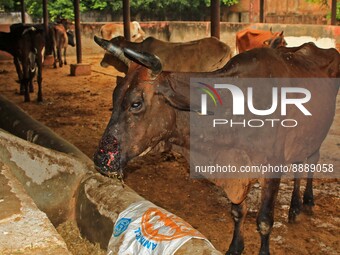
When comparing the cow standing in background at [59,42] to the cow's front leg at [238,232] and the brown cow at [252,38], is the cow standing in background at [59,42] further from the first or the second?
the cow's front leg at [238,232]

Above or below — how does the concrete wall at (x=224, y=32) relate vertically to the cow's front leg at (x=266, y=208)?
above

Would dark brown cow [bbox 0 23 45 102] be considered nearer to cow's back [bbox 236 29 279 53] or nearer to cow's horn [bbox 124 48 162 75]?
cow's back [bbox 236 29 279 53]

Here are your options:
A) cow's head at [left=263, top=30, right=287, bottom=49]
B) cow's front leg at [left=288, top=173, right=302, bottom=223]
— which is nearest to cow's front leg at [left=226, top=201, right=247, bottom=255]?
cow's front leg at [left=288, top=173, right=302, bottom=223]

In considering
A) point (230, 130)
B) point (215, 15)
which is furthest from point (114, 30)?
point (230, 130)

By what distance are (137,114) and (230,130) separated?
0.86 m

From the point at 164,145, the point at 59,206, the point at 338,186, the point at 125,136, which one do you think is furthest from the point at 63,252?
the point at 338,186

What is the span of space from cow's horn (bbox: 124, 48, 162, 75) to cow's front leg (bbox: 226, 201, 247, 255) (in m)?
1.64

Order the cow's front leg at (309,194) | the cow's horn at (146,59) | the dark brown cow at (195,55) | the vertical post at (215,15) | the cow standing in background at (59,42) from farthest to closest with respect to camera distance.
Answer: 1. the cow standing in background at (59,42)
2. the vertical post at (215,15)
3. the dark brown cow at (195,55)
4. the cow's front leg at (309,194)
5. the cow's horn at (146,59)

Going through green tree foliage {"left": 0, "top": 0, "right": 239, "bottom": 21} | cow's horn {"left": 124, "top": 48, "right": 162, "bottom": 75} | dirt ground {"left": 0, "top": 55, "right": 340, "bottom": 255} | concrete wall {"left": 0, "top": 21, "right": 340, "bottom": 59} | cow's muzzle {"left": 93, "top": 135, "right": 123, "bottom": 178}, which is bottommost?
dirt ground {"left": 0, "top": 55, "right": 340, "bottom": 255}

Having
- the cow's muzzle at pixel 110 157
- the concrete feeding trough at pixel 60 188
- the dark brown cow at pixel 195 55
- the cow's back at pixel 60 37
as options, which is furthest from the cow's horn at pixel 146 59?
the cow's back at pixel 60 37

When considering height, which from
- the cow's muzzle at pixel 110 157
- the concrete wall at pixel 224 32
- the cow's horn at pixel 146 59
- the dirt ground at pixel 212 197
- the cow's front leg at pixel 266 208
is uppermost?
the concrete wall at pixel 224 32

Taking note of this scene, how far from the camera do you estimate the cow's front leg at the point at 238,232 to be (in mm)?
4383

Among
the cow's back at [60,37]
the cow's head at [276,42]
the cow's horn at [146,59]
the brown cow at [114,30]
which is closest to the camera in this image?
the cow's horn at [146,59]

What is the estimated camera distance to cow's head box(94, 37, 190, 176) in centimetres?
354
